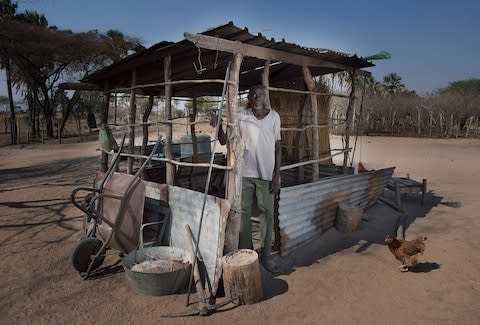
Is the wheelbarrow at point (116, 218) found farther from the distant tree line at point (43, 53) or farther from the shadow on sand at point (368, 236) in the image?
the distant tree line at point (43, 53)

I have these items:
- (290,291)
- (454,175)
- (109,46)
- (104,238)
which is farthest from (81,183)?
(109,46)

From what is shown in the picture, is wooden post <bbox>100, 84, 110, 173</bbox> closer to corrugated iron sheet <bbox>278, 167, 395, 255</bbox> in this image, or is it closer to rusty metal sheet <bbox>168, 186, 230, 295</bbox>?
rusty metal sheet <bbox>168, 186, 230, 295</bbox>

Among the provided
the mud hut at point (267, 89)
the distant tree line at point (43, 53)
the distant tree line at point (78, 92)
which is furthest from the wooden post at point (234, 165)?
the distant tree line at point (43, 53)

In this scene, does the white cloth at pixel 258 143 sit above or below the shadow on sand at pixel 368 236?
above

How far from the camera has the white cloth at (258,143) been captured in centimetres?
363

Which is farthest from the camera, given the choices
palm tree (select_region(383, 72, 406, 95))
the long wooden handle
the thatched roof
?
palm tree (select_region(383, 72, 406, 95))

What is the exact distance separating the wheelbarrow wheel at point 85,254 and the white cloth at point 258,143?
1.89 metres

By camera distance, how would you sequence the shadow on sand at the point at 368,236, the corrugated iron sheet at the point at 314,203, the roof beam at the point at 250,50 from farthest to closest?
the corrugated iron sheet at the point at 314,203, the shadow on sand at the point at 368,236, the roof beam at the point at 250,50

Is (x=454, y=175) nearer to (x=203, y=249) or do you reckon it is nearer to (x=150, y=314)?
(x=203, y=249)

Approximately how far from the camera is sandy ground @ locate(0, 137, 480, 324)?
303 centimetres

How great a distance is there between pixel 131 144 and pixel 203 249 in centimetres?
274

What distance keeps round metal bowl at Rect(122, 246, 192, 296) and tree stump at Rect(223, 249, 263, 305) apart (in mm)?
461

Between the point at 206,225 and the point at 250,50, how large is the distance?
6.37 feet

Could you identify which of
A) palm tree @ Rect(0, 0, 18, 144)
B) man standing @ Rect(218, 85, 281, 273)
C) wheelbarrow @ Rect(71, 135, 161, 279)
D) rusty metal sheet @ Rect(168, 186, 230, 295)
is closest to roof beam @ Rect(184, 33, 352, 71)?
man standing @ Rect(218, 85, 281, 273)
